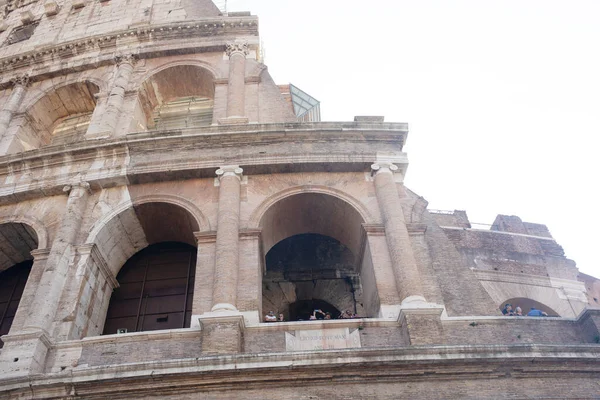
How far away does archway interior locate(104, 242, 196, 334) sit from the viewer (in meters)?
12.1

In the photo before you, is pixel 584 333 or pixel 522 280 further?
pixel 522 280

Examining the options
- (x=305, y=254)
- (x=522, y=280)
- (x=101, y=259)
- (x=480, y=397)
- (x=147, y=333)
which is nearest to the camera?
(x=480, y=397)

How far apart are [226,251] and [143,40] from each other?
32.1 ft

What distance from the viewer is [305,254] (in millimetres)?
15109

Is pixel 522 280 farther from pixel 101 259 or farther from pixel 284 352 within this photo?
pixel 101 259

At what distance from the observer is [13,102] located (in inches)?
670

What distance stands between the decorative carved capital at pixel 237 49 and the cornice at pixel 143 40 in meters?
0.21

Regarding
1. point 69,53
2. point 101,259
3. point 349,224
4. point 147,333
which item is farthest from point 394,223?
point 69,53

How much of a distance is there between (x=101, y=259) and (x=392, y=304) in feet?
20.4

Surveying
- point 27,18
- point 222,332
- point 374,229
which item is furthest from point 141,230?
point 27,18

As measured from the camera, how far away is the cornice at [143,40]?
17.5m

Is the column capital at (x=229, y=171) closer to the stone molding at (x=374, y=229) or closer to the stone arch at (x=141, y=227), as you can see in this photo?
the stone arch at (x=141, y=227)

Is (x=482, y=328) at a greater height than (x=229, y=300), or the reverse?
(x=229, y=300)

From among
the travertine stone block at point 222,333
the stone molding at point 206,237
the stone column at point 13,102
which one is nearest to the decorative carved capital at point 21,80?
the stone column at point 13,102
